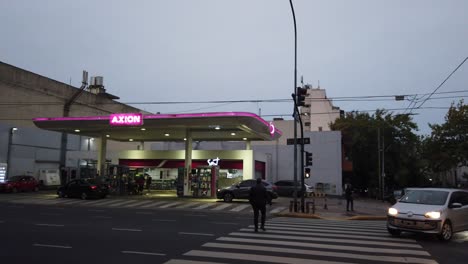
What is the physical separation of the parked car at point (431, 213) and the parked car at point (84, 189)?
22.8 metres

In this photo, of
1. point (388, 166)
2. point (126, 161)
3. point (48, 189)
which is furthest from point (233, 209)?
point (388, 166)

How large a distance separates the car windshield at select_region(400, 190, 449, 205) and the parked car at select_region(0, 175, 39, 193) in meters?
33.6

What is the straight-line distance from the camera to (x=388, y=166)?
52.8 metres

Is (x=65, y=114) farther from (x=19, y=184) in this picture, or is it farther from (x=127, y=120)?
(x=127, y=120)

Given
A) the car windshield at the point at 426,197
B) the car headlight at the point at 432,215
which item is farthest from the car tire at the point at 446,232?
the car windshield at the point at 426,197

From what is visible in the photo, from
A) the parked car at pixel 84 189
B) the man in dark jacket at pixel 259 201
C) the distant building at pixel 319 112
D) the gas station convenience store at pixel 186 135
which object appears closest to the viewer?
the man in dark jacket at pixel 259 201

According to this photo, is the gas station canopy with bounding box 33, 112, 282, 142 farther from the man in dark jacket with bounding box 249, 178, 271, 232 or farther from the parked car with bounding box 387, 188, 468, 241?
the parked car with bounding box 387, 188, 468, 241

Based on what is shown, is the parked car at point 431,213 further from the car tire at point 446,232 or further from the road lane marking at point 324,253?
the road lane marking at point 324,253

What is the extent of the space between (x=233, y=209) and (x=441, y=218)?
13.6 meters

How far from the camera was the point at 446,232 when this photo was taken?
43.1 feet

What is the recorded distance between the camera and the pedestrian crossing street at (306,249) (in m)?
9.61

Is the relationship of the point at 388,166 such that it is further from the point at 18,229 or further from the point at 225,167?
the point at 18,229

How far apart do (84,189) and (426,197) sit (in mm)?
24018

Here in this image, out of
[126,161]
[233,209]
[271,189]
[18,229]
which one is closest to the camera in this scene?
[18,229]
